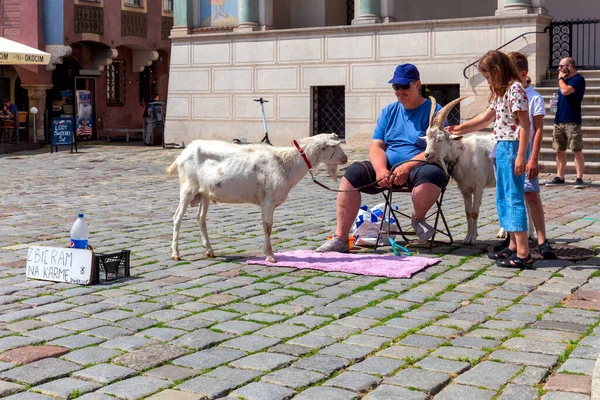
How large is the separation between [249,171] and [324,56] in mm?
15650

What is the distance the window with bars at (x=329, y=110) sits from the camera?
24266 mm

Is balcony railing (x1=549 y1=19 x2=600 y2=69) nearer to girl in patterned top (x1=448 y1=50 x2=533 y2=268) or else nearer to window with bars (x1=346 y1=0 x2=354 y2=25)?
window with bars (x1=346 y1=0 x2=354 y2=25)

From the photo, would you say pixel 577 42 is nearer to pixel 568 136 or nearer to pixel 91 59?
pixel 568 136

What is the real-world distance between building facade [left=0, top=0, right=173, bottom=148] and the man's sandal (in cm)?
2461

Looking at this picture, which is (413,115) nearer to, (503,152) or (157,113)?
(503,152)

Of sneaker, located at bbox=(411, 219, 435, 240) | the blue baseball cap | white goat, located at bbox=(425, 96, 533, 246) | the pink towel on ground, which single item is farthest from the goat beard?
white goat, located at bbox=(425, 96, 533, 246)

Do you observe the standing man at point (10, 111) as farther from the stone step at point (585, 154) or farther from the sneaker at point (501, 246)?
the sneaker at point (501, 246)

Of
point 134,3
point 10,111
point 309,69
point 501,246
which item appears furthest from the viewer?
point 134,3

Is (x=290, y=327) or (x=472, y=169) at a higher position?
(x=472, y=169)

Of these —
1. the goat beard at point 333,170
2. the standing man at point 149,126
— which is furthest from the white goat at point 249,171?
the standing man at point 149,126

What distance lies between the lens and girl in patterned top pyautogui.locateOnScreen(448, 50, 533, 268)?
26.7 ft

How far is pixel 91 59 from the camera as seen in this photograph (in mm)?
36188

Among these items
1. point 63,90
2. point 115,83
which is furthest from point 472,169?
point 115,83

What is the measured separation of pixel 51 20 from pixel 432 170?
85.9 ft
